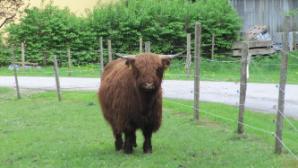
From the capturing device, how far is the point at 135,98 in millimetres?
10461

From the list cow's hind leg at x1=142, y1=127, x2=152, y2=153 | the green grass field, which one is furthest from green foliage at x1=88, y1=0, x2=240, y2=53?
cow's hind leg at x1=142, y1=127, x2=152, y2=153

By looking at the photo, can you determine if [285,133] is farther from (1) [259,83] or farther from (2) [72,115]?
(1) [259,83]

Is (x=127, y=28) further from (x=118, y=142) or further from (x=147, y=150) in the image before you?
(x=147, y=150)

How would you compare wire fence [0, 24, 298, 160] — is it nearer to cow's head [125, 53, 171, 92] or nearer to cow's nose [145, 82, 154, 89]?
cow's head [125, 53, 171, 92]

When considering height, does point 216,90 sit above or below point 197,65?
below

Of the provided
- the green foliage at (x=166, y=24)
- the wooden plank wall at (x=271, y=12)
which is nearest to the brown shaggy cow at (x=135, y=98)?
the green foliage at (x=166, y=24)

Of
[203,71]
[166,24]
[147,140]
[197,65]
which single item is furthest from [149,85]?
[166,24]

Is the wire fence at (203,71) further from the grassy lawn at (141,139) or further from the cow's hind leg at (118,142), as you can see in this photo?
the cow's hind leg at (118,142)

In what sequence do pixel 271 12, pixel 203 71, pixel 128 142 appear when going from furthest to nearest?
1. pixel 271 12
2. pixel 203 71
3. pixel 128 142

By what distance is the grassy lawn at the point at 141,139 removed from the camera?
10.1m

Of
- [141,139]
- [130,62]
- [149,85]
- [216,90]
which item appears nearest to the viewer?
[149,85]

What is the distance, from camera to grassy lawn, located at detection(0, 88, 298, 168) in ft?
33.0

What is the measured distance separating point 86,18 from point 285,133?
27.8 metres

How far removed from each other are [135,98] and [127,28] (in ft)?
88.0
